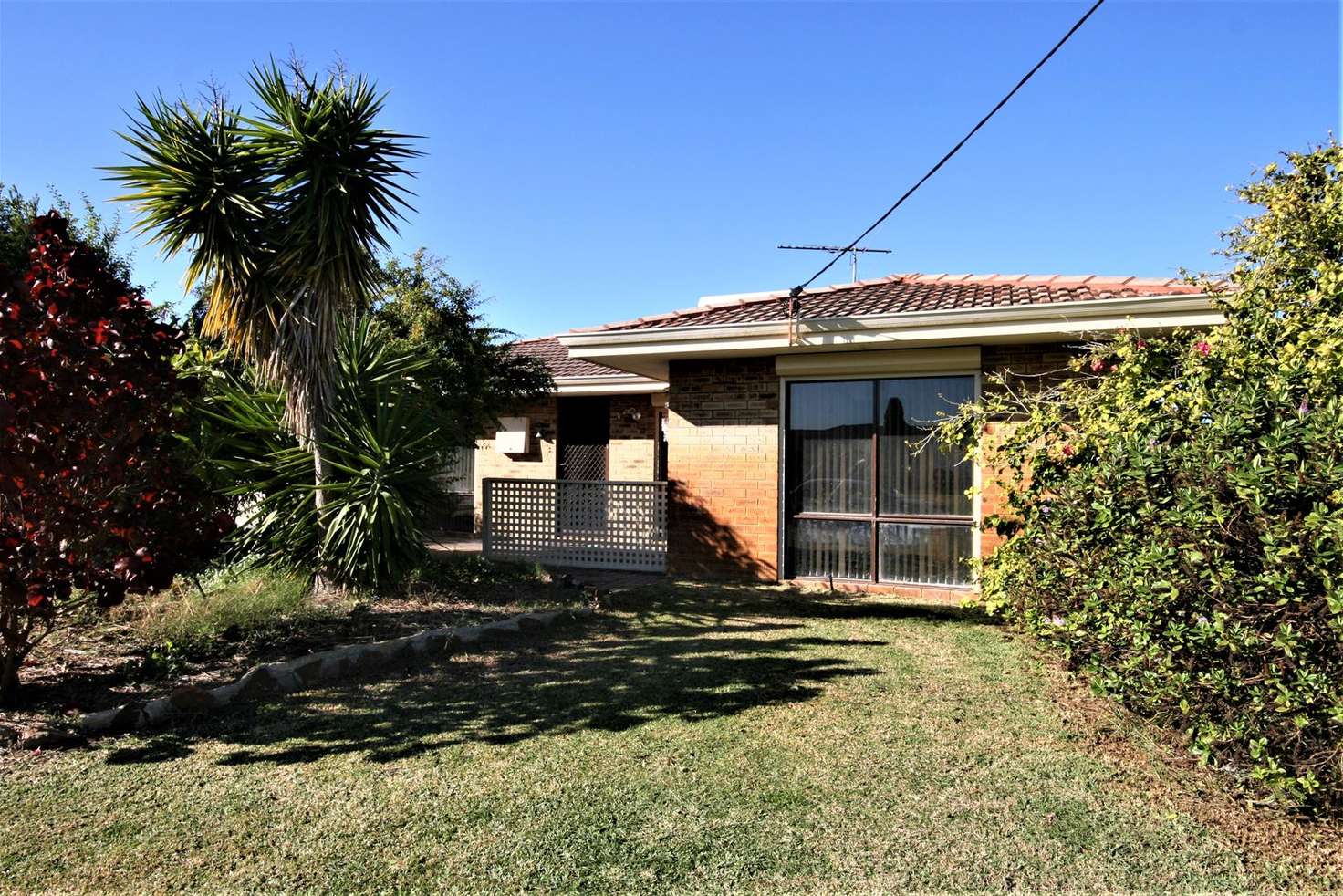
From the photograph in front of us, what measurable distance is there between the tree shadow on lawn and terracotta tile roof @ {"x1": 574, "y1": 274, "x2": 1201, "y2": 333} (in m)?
3.39

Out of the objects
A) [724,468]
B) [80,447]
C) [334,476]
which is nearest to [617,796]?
[80,447]

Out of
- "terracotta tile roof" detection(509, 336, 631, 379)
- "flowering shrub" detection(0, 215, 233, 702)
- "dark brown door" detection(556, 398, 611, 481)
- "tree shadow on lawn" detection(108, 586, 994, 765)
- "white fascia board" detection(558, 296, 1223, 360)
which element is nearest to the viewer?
"flowering shrub" detection(0, 215, 233, 702)

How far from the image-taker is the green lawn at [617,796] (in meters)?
3.28

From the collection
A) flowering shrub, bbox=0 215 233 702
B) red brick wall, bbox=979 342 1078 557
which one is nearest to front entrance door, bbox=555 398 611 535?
red brick wall, bbox=979 342 1078 557

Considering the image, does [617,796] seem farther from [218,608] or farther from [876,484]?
[876,484]

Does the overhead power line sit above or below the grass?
above

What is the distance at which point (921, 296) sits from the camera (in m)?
10.6

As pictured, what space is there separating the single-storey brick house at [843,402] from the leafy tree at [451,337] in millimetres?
1362

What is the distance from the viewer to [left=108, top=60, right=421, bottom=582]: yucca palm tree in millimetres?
8109

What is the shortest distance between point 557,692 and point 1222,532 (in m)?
3.97

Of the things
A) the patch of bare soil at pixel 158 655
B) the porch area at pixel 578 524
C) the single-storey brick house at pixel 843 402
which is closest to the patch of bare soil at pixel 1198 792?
the single-storey brick house at pixel 843 402

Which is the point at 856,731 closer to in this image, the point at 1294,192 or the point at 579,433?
the point at 1294,192

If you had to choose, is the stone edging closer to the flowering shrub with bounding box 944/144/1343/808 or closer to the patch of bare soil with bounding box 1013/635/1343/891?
the flowering shrub with bounding box 944/144/1343/808

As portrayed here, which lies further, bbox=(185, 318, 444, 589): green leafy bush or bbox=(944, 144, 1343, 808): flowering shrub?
bbox=(185, 318, 444, 589): green leafy bush
